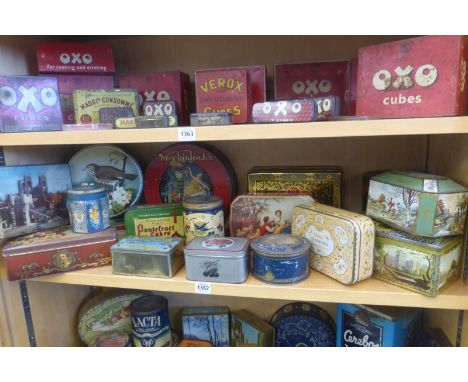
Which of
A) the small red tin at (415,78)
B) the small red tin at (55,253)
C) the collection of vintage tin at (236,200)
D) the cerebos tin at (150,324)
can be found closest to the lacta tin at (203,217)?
the collection of vintage tin at (236,200)

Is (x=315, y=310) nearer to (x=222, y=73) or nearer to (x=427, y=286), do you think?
(x=427, y=286)

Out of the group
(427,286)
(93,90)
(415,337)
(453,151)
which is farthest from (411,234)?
(93,90)

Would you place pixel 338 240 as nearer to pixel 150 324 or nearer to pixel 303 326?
pixel 303 326

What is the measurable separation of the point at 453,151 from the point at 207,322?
0.95m

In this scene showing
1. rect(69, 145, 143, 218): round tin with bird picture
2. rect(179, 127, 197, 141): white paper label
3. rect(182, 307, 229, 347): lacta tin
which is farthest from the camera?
rect(182, 307, 229, 347): lacta tin

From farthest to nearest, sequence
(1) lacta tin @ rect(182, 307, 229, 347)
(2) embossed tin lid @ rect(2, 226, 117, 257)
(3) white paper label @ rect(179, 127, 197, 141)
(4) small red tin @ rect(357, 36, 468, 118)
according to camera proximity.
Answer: (1) lacta tin @ rect(182, 307, 229, 347)
(2) embossed tin lid @ rect(2, 226, 117, 257)
(3) white paper label @ rect(179, 127, 197, 141)
(4) small red tin @ rect(357, 36, 468, 118)

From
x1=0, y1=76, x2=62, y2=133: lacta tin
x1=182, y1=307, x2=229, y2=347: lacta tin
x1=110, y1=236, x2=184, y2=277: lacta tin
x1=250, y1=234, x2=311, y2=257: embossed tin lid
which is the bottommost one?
x1=182, y1=307, x2=229, y2=347: lacta tin

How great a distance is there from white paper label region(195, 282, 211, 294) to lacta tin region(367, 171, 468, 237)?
47 cm

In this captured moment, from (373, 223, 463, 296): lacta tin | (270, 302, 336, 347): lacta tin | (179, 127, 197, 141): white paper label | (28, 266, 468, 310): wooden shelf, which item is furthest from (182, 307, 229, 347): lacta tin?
(179, 127, 197, 141): white paper label

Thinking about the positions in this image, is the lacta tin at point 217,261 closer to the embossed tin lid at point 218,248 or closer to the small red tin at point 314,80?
the embossed tin lid at point 218,248

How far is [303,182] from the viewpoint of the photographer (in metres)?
0.97

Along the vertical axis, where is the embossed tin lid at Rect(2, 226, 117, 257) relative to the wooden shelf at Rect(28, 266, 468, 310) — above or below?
above

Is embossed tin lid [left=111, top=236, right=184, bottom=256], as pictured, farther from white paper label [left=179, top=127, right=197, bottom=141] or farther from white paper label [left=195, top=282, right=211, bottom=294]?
white paper label [left=179, top=127, right=197, bottom=141]

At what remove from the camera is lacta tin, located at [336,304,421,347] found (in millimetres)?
877
